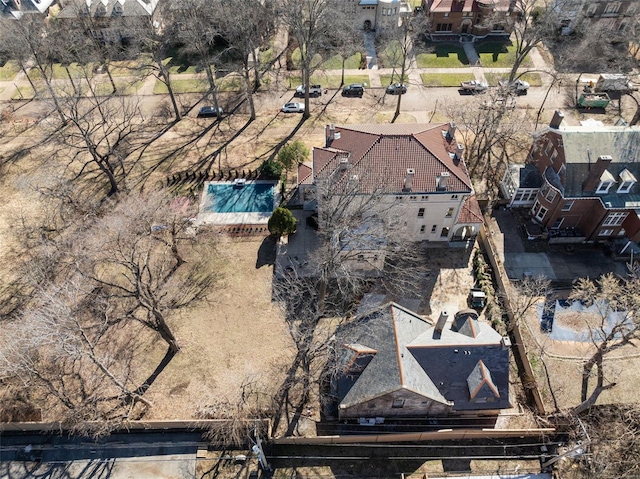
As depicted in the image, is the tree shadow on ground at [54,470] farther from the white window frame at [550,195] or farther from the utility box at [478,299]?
the white window frame at [550,195]

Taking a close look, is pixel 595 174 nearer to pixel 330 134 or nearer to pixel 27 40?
pixel 330 134

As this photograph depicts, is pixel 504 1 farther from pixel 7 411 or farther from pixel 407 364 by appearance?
pixel 7 411

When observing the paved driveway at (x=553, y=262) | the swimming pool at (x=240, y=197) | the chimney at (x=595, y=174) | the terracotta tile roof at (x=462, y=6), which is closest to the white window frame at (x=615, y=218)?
the paved driveway at (x=553, y=262)

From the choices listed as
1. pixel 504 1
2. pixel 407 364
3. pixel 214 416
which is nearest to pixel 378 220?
pixel 407 364

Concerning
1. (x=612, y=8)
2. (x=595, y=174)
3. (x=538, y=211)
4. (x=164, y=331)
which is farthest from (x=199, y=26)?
(x=612, y=8)

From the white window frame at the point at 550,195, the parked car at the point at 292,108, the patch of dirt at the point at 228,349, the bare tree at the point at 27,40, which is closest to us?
the patch of dirt at the point at 228,349

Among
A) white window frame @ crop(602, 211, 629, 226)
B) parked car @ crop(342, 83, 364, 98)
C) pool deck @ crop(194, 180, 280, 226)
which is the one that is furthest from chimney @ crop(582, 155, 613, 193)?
parked car @ crop(342, 83, 364, 98)
